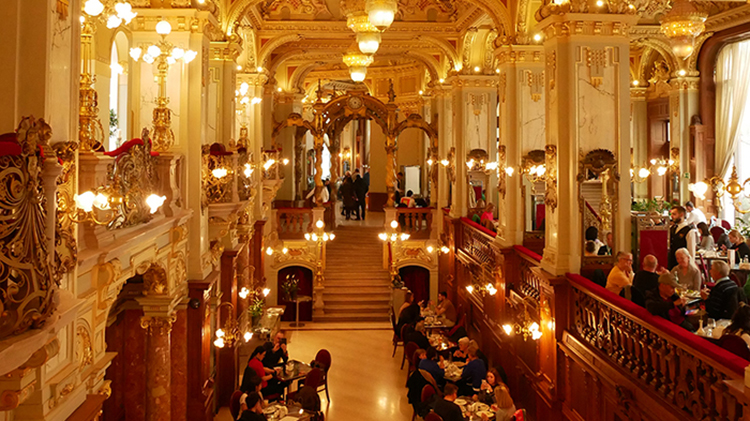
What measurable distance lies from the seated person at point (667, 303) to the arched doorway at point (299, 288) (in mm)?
14210

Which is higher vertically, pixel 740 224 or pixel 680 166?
pixel 680 166

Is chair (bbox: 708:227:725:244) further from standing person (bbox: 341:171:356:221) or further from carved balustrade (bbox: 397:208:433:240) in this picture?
standing person (bbox: 341:171:356:221)

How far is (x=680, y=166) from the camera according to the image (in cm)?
1575

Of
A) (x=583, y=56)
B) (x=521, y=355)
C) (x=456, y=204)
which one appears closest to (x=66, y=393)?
(x=583, y=56)

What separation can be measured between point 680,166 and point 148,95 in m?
12.7

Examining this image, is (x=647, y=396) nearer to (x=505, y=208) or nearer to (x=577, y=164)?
(x=577, y=164)

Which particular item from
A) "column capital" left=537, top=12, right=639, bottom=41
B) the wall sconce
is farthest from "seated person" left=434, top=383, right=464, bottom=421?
"column capital" left=537, top=12, right=639, bottom=41

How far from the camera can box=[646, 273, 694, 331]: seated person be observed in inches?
238

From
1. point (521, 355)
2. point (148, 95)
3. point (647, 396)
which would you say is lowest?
point (521, 355)

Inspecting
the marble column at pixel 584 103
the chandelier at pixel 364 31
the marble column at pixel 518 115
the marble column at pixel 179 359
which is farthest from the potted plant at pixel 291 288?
the chandelier at pixel 364 31

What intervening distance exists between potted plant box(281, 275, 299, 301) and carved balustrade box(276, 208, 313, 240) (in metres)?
1.32

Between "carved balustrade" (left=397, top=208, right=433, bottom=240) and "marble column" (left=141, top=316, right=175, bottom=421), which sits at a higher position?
"carved balustrade" (left=397, top=208, right=433, bottom=240)

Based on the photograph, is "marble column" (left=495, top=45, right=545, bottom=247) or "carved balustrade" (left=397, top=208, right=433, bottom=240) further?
"carved balustrade" (left=397, top=208, right=433, bottom=240)

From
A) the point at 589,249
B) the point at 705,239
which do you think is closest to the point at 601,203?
the point at 589,249
